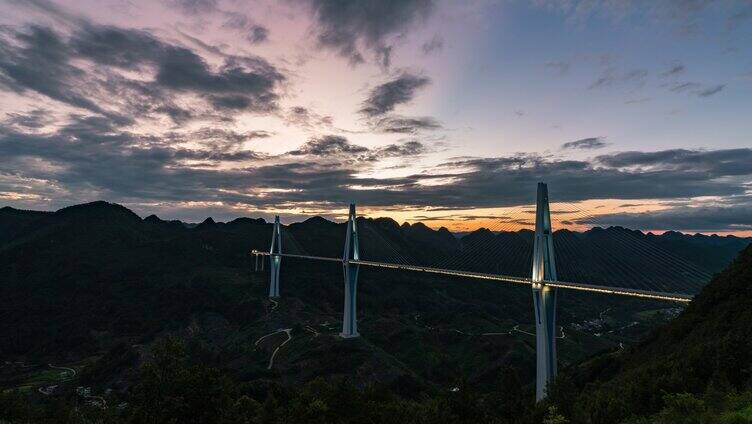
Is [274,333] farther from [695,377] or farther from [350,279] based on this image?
[695,377]

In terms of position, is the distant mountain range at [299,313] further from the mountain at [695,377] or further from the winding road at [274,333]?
the mountain at [695,377]

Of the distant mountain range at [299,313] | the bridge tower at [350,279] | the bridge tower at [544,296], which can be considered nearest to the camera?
the bridge tower at [544,296]

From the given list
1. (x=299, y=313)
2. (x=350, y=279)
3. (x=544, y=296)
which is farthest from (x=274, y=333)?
(x=544, y=296)

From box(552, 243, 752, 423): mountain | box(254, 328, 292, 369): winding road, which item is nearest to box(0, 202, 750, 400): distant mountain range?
box(254, 328, 292, 369): winding road

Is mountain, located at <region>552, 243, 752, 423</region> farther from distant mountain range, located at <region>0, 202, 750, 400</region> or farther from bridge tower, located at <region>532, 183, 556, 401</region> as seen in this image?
bridge tower, located at <region>532, 183, 556, 401</region>

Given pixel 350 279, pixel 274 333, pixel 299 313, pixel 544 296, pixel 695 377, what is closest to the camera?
pixel 695 377

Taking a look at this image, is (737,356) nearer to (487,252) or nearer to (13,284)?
(487,252)

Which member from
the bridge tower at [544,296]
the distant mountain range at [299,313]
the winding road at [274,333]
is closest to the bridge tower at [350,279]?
the distant mountain range at [299,313]
